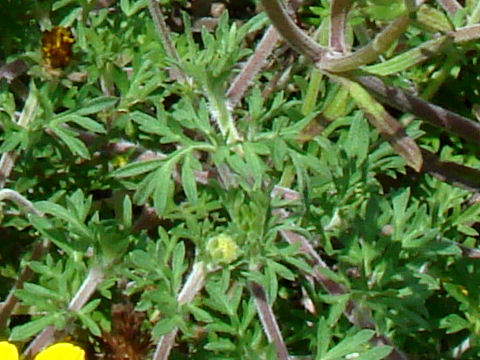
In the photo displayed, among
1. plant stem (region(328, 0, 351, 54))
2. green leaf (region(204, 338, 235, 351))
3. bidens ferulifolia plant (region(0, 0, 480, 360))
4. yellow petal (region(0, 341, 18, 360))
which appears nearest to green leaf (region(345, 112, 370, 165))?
bidens ferulifolia plant (region(0, 0, 480, 360))

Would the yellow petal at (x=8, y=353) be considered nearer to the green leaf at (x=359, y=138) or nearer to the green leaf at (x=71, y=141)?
the green leaf at (x=71, y=141)

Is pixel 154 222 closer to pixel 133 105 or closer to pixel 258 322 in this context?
pixel 133 105

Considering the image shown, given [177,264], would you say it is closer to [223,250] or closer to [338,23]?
[223,250]

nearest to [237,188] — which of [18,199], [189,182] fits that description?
[189,182]

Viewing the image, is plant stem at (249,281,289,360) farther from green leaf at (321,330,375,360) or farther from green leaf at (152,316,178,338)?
green leaf at (152,316,178,338)

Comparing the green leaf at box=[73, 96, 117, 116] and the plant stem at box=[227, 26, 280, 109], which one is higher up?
the green leaf at box=[73, 96, 117, 116]

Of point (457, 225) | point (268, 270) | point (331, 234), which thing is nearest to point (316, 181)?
point (331, 234)

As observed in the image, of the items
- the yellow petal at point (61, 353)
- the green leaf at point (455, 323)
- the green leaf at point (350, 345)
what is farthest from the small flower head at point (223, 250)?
the green leaf at point (455, 323)
